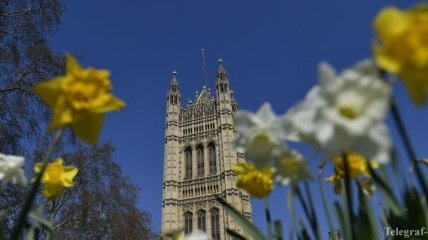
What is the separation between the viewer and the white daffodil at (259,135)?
884mm

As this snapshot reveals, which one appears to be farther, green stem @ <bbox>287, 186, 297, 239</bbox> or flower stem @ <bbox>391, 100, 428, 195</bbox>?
green stem @ <bbox>287, 186, 297, 239</bbox>

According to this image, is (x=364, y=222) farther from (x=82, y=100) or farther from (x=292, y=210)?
(x=82, y=100)

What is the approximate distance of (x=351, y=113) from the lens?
0.66 metres

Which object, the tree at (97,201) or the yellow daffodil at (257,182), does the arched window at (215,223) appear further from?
the yellow daffodil at (257,182)

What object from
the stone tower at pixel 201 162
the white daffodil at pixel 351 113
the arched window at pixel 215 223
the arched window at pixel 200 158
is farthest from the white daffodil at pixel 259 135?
the arched window at pixel 200 158

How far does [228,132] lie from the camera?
3872cm

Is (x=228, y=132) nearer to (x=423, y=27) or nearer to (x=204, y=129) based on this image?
(x=204, y=129)

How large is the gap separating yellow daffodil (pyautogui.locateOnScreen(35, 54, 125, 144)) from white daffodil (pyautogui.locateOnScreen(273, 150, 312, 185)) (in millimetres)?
383

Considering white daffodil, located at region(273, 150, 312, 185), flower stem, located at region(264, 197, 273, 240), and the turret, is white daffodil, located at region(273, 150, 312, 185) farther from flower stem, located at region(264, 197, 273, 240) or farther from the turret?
the turret

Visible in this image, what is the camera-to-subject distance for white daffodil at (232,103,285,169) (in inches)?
34.8

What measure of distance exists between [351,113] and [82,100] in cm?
52

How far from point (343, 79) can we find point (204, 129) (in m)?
39.9

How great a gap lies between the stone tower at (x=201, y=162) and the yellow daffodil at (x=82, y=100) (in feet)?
109

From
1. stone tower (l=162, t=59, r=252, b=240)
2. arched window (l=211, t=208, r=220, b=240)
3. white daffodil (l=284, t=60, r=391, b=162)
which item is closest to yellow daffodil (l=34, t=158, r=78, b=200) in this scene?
white daffodil (l=284, t=60, r=391, b=162)
